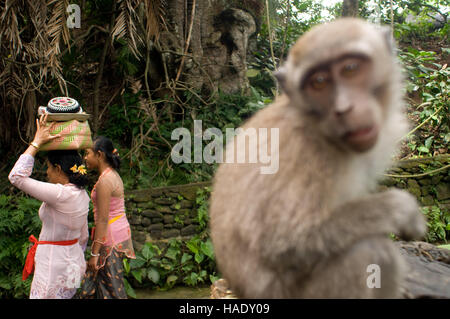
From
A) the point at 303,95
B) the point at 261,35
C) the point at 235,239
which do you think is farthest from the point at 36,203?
the point at 261,35

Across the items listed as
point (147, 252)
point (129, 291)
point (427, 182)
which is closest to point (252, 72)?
point (427, 182)

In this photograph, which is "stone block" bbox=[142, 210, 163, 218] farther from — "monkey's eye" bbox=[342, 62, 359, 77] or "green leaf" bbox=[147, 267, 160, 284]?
"monkey's eye" bbox=[342, 62, 359, 77]

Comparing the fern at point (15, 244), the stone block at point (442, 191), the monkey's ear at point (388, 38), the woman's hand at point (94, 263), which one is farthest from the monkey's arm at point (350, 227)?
the stone block at point (442, 191)

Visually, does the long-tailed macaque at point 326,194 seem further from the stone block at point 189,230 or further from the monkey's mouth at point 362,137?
the stone block at point 189,230

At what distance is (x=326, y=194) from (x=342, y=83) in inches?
19.9

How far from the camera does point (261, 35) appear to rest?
10.9 m

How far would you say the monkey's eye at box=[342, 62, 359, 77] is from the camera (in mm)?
1723

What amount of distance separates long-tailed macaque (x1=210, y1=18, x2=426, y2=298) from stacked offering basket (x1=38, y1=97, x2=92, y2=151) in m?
2.04

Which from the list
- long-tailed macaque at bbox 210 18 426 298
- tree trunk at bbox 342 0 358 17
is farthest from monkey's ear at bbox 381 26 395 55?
tree trunk at bbox 342 0 358 17

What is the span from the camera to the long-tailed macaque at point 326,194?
172 cm

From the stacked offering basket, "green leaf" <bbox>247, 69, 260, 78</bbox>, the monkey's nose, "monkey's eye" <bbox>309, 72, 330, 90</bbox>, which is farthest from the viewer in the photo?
"green leaf" <bbox>247, 69, 260, 78</bbox>

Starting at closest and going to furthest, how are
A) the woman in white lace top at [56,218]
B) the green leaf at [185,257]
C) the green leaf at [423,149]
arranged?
the woman in white lace top at [56,218]
the green leaf at [185,257]
the green leaf at [423,149]

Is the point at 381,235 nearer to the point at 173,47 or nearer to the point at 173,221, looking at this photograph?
the point at 173,221

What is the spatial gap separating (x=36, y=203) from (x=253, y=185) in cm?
509
